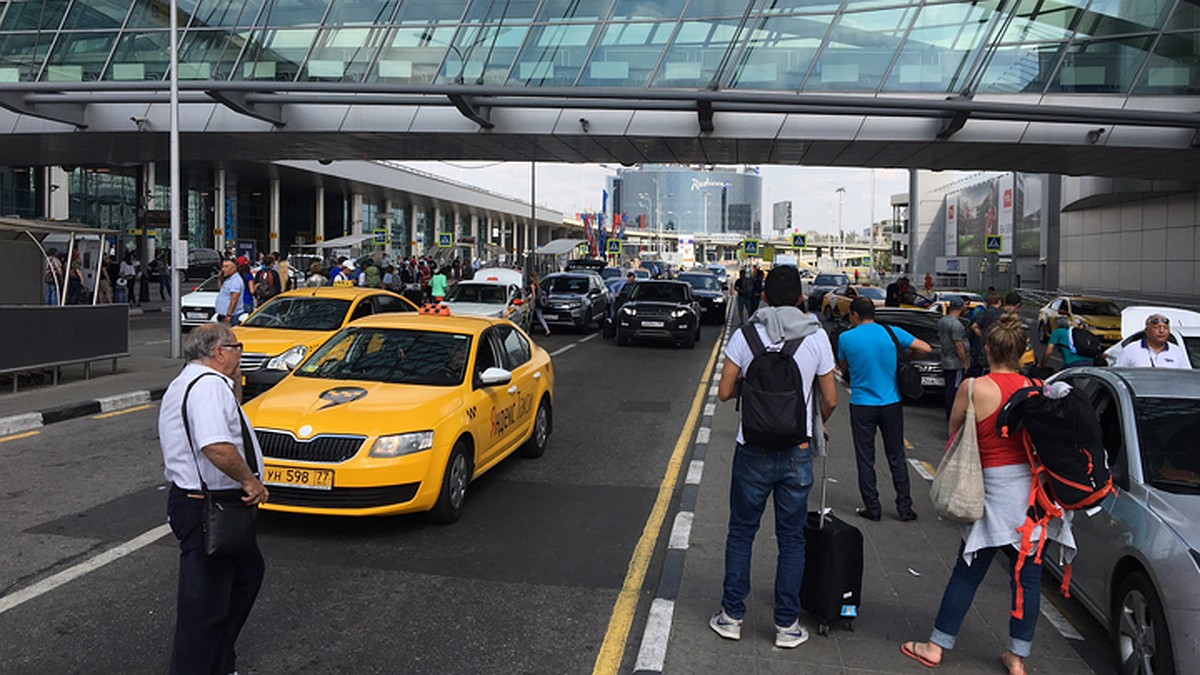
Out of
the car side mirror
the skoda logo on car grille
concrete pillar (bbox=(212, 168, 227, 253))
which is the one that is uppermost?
concrete pillar (bbox=(212, 168, 227, 253))

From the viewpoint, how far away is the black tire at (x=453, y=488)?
6.63 meters

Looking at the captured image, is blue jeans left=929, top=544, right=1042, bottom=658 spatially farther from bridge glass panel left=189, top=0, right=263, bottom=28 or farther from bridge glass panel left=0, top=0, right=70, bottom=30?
bridge glass panel left=0, top=0, right=70, bottom=30

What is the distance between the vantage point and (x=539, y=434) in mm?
9273

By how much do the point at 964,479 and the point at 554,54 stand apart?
20.1 meters

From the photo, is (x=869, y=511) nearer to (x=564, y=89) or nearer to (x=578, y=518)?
(x=578, y=518)

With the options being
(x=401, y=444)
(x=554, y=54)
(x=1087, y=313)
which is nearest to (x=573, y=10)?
(x=554, y=54)

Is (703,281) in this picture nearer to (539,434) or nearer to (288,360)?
(288,360)

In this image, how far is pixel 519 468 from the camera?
8.83 m

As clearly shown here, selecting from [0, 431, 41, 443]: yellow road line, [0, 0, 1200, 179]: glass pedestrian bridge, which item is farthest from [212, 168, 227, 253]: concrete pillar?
[0, 431, 41, 443]: yellow road line

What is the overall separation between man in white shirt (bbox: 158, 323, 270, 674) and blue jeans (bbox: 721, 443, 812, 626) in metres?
2.24

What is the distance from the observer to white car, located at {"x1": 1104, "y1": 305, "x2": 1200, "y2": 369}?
29.7 feet

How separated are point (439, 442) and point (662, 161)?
20.6 m

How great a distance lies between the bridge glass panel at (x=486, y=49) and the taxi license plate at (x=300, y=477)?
18349mm

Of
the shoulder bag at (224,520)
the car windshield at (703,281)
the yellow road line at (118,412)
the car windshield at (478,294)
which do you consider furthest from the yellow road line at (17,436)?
the car windshield at (703,281)
